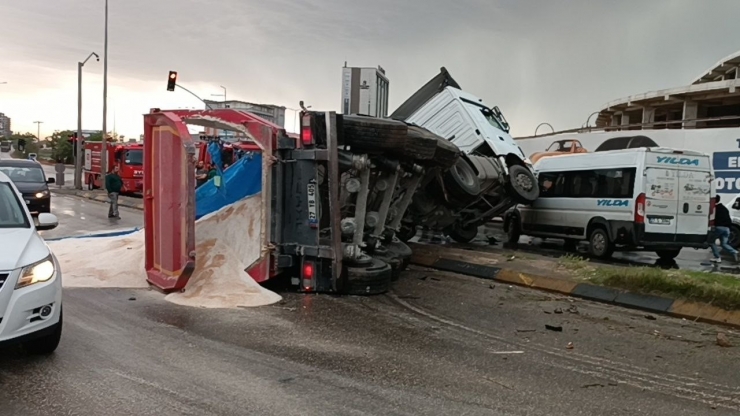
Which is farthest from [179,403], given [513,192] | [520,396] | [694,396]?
[513,192]

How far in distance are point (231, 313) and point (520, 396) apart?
3.35m

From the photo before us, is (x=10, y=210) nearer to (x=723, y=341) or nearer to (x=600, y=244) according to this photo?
(x=723, y=341)

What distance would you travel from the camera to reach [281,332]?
20.1 ft

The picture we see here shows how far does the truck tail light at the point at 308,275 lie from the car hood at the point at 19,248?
3103 mm

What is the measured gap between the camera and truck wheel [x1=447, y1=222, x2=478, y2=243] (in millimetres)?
14633

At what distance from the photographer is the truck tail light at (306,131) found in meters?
7.56

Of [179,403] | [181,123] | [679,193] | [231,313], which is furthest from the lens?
[679,193]

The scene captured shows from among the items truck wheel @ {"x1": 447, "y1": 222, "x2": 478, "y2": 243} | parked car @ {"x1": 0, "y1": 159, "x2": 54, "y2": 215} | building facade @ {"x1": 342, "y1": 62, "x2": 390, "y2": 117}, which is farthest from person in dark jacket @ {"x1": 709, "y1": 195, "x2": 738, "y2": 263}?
parked car @ {"x1": 0, "y1": 159, "x2": 54, "y2": 215}

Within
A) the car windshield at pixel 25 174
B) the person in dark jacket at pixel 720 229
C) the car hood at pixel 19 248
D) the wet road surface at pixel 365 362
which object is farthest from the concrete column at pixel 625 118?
the car hood at pixel 19 248

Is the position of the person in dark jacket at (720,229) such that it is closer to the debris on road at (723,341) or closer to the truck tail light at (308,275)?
the debris on road at (723,341)

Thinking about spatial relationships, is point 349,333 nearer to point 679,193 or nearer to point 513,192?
point 513,192

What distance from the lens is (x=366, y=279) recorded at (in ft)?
25.6

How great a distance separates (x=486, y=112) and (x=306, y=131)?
24.7ft

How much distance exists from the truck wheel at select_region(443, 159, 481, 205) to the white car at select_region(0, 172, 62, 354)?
7099mm
